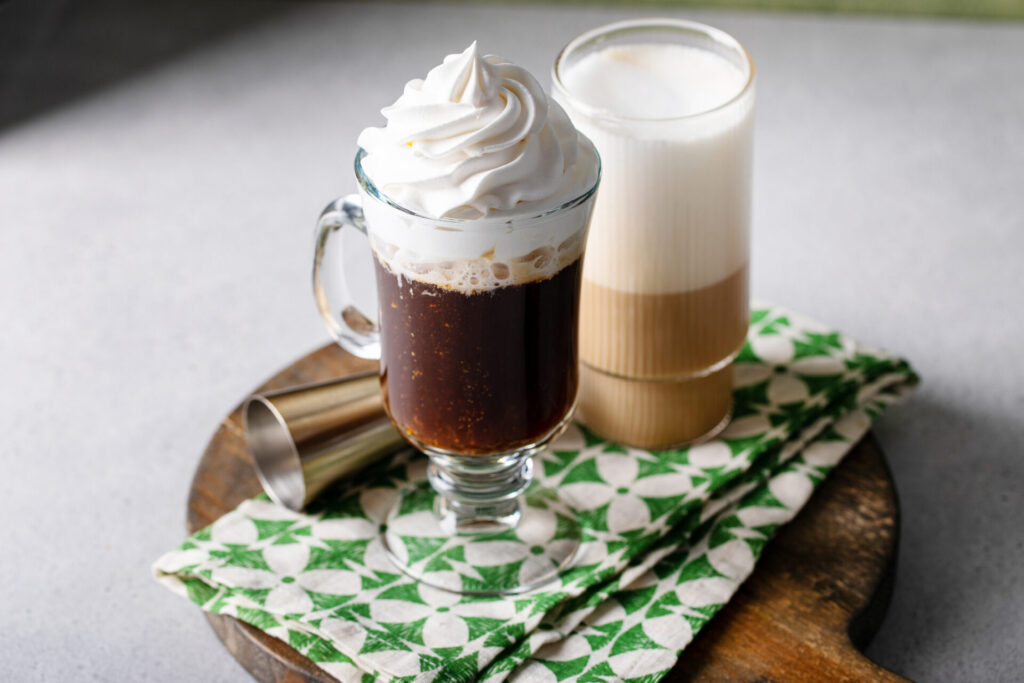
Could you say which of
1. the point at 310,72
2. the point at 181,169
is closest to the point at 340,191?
the point at 181,169

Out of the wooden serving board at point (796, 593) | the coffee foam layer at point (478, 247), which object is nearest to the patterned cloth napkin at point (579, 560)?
the wooden serving board at point (796, 593)

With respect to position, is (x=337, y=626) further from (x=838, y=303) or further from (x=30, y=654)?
(x=838, y=303)

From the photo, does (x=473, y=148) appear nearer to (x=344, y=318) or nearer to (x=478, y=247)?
(x=478, y=247)

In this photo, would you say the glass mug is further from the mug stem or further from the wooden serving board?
the wooden serving board

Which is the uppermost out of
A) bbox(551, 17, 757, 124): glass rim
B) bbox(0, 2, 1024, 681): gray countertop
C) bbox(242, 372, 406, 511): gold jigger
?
bbox(551, 17, 757, 124): glass rim

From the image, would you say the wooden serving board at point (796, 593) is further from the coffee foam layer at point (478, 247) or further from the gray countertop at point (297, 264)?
the coffee foam layer at point (478, 247)

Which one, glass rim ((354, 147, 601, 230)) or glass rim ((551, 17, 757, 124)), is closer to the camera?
glass rim ((354, 147, 601, 230))

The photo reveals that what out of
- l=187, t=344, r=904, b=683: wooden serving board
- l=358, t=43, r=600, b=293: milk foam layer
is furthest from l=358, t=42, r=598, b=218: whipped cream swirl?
l=187, t=344, r=904, b=683: wooden serving board
